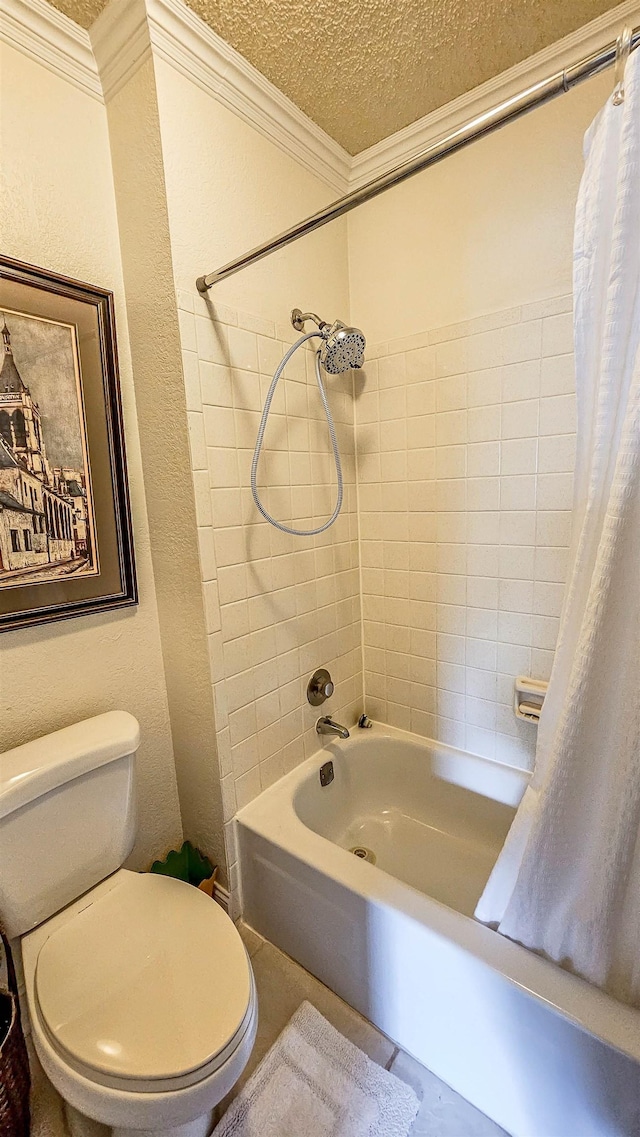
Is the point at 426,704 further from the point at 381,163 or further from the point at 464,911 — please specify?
the point at 381,163

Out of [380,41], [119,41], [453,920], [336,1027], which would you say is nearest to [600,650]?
[453,920]

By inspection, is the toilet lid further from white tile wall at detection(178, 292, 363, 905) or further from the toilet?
white tile wall at detection(178, 292, 363, 905)

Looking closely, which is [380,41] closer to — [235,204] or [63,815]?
[235,204]

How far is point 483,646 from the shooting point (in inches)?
59.2

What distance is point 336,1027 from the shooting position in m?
1.15

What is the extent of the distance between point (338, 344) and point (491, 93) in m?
Answer: 0.82

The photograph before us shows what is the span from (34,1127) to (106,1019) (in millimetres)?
472

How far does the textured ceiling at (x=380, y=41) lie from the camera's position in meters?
1.05

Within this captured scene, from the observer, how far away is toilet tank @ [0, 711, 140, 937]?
0.96 m

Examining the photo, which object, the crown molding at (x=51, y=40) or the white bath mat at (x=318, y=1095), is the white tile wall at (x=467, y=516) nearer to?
the white bath mat at (x=318, y=1095)

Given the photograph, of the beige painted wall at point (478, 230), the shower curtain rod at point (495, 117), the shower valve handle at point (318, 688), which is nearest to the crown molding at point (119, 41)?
the shower curtain rod at point (495, 117)

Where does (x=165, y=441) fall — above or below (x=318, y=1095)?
above

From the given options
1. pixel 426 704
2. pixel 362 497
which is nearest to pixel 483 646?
pixel 426 704

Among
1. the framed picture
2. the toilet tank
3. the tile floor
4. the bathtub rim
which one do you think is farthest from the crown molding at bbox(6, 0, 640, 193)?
the tile floor
